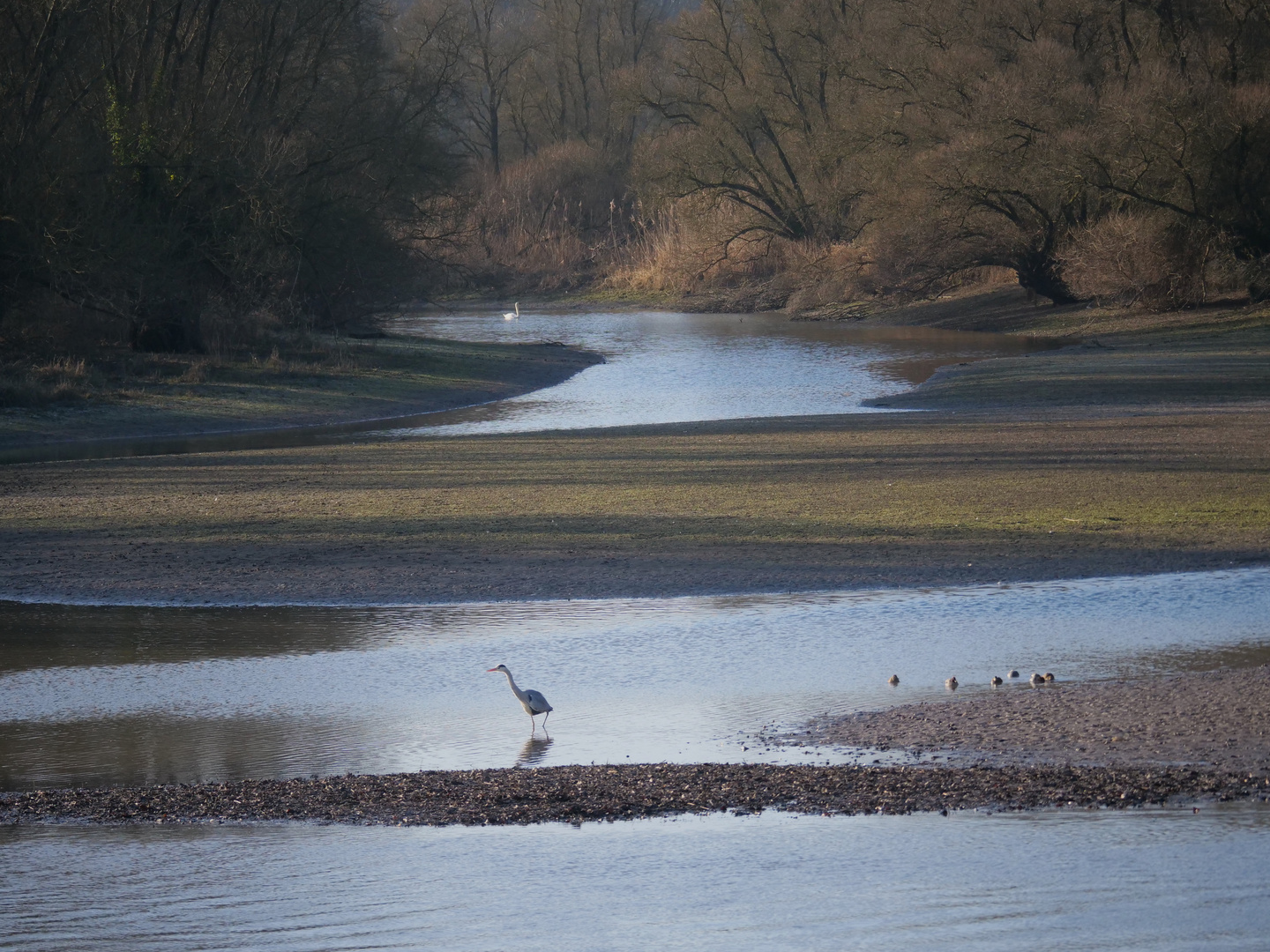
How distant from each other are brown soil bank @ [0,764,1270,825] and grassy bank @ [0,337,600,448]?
64.5 ft

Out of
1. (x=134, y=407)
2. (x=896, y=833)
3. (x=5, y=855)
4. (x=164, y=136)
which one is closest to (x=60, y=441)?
(x=134, y=407)

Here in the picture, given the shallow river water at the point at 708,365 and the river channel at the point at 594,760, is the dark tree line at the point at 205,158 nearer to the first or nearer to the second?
the shallow river water at the point at 708,365

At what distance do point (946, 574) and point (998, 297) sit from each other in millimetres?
38077

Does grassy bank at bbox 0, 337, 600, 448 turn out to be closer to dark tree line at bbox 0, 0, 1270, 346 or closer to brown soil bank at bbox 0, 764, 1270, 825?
dark tree line at bbox 0, 0, 1270, 346

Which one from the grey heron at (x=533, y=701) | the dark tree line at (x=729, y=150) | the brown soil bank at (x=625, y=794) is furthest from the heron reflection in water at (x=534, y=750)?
the dark tree line at (x=729, y=150)

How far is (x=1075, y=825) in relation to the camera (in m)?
6.48

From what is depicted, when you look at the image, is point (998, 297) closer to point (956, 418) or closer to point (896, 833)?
point (956, 418)

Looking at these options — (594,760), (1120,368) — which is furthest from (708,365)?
(594,760)

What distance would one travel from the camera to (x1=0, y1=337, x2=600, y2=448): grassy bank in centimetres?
2670

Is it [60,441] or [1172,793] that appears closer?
[1172,793]

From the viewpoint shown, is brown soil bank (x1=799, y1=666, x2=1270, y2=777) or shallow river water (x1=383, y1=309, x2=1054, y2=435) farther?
shallow river water (x1=383, y1=309, x2=1054, y2=435)

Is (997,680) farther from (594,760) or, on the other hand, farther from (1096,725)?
(594,760)

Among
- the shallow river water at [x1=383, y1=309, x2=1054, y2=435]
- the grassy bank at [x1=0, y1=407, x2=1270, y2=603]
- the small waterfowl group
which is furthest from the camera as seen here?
the shallow river water at [x1=383, y1=309, x2=1054, y2=435]

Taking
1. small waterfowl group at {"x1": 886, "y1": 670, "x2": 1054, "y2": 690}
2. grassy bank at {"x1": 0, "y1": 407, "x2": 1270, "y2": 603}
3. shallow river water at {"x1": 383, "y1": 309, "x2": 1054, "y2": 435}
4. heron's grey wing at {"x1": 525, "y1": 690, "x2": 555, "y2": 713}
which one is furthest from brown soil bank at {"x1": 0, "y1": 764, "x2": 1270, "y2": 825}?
shallow river water at {"x1": 383, "y1": 309, "x2": 1054, "y2": 435}
